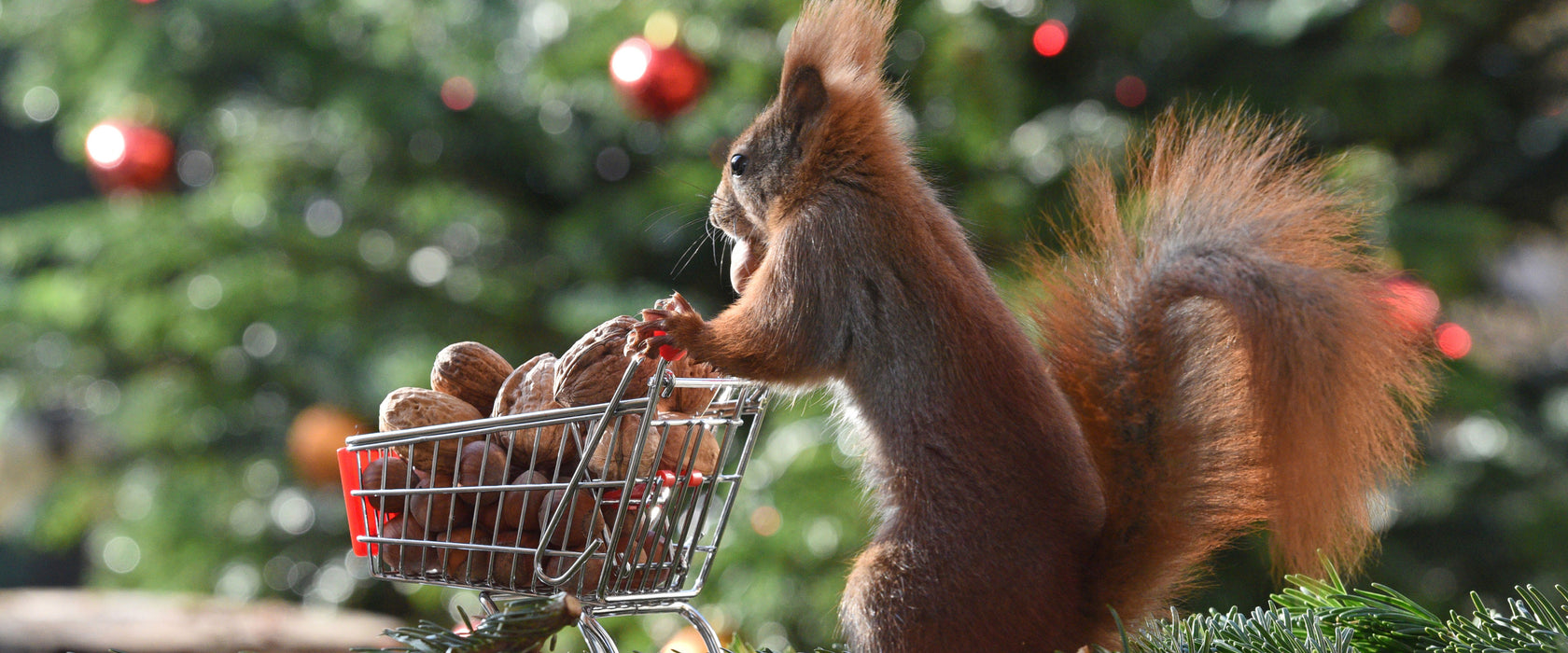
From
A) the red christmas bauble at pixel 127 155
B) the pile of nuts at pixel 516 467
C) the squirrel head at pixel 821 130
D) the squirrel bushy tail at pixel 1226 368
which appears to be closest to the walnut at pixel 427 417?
the pile of nuts at pixel 516 467

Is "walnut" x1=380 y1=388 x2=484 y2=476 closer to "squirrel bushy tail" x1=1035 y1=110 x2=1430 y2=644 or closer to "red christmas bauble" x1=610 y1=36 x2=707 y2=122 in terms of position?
"squirrel bushy tail" x1=1035 y1=110 x2=1430 y2=644

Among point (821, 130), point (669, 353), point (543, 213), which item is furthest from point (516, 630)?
point (543, 213)

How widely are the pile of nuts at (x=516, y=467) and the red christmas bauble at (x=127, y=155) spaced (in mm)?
1365

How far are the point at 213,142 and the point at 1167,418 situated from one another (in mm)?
1992

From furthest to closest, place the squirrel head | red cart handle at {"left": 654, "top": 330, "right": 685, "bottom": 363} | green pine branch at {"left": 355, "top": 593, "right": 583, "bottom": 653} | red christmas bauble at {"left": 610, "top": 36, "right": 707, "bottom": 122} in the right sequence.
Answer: red christmas bauble at {"left": 610, "top": 36, "right": 707, "bottom": 122}, the squirrel head, red cart handle at {"left": 654, "top": 330, "right": 685, "bottom": 363}, green pine branch at {"left": 355, "top": 593, "right": 583, "bottom": 653}

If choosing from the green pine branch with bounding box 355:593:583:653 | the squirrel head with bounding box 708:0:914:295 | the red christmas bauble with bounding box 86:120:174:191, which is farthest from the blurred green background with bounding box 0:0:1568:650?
the green pine branch with bounding box 355:593:583:653

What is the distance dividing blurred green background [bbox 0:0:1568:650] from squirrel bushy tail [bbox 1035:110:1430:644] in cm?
55

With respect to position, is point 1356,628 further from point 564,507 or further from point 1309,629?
point 564,507

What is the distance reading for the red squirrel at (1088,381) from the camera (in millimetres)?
648

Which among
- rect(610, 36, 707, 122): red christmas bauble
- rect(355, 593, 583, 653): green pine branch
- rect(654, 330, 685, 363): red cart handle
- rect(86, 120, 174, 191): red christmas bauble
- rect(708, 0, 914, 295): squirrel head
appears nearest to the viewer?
rect(355, 593, 583, 653): green pine branch

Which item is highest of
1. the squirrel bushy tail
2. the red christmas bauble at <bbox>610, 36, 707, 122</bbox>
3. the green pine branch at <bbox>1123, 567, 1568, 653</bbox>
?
the red christmas bauble at <bbox>610, 36, 707, 122</bbox>

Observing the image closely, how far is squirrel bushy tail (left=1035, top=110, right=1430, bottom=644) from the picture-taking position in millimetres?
642

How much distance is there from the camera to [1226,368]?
0.70 metres

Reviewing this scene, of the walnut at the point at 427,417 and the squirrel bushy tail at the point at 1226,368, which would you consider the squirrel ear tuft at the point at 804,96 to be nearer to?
the squirrel bushy tail at the point at 1226,368
